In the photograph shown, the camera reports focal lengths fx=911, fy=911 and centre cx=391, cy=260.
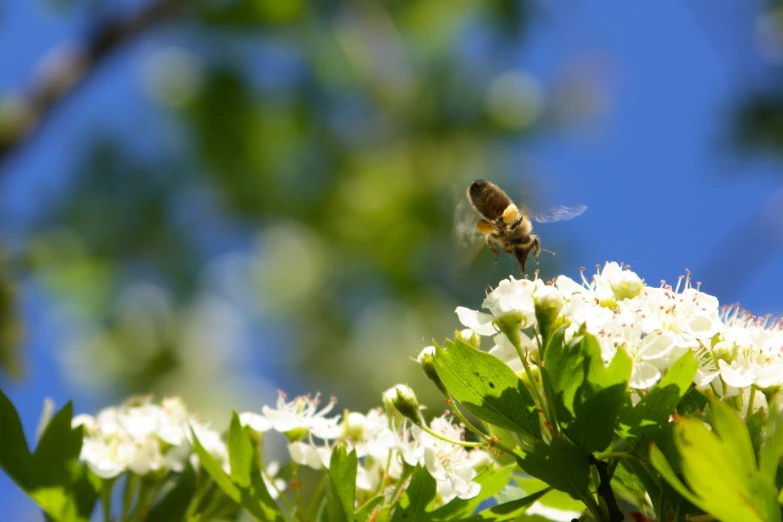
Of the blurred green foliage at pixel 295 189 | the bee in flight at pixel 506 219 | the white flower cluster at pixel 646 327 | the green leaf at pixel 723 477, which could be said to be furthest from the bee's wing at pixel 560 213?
the blurred green foliage at pixel 295 189

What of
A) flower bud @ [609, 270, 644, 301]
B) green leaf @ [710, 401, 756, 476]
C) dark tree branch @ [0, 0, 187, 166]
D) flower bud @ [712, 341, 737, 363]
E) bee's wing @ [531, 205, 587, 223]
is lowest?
green leaf @ [710, 401, 756, 476]

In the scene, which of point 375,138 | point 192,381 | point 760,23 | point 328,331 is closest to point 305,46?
point 375,138

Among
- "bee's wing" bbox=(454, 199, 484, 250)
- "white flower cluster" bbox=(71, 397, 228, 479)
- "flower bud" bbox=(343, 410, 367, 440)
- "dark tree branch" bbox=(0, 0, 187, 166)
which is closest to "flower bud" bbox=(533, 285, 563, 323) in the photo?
"flower bud" bbox=(343, 410, 367, 440)

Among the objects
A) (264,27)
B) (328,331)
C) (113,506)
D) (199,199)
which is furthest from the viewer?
(199,199)

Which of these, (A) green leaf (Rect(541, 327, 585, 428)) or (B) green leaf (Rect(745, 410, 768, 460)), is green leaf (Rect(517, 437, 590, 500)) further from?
(B) green leaf (Rect(745, 410, 768, 460))

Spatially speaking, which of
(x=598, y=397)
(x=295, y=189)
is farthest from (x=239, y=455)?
(x=295, y=189)

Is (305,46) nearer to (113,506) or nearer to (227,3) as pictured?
(227,3)

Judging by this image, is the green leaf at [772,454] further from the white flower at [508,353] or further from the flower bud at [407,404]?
the flower bud at [407,404]
